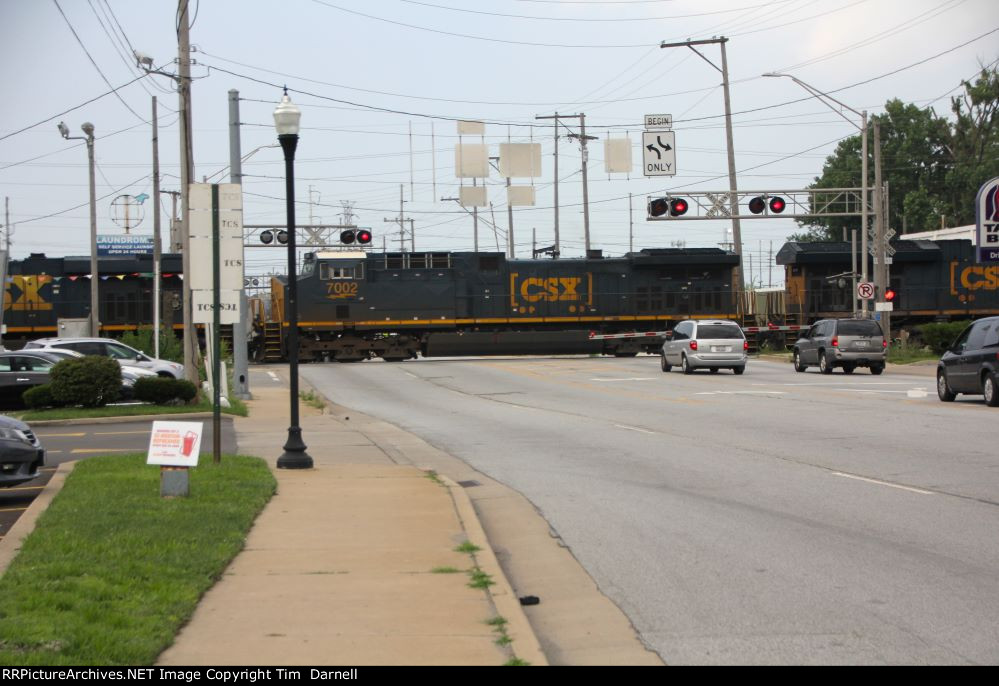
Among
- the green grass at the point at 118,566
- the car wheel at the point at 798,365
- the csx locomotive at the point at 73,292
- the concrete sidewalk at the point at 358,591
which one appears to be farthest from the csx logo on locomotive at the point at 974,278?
the green grass at the point at 118,566

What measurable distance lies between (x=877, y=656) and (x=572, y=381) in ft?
93.6

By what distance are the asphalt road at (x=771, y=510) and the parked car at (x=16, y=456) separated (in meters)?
5.41

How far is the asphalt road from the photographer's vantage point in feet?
21.9

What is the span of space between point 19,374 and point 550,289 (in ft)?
94.5

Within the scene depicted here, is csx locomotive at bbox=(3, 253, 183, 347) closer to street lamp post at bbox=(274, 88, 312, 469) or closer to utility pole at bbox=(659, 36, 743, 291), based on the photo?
utility pole at bbox=(659, 36, 743, 291)

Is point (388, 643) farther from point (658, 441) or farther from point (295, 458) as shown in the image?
point (658, 441)

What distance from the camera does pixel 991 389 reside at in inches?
863

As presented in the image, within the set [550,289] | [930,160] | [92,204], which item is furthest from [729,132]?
[930,160]

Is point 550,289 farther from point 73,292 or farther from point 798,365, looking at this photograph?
point 73,292

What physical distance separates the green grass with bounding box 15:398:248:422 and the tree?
72.9m

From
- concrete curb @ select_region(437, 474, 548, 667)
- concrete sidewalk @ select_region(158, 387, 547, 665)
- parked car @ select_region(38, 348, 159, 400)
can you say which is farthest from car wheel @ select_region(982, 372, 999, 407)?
parked car @ select_region(38, 348, 159, 400)

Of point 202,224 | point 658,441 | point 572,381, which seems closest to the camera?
point 202,224
